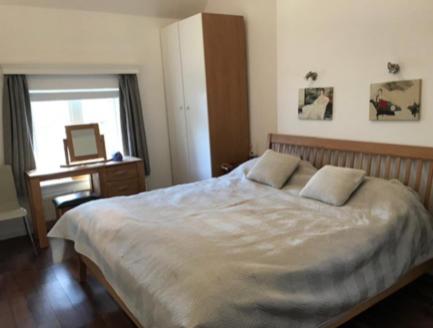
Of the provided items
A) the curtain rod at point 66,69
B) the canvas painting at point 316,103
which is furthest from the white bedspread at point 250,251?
the curtain rod at point 66,69

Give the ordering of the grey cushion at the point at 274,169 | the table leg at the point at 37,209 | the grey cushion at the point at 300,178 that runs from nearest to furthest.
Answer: the grey cushion at the point at 300,178
the grey cushion at the point at 274,169
the table leg at the point at 37,209

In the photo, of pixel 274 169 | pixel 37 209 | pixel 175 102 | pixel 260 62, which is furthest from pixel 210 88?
pixel 37 209

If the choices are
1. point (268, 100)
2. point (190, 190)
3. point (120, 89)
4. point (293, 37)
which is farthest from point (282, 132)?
point (120, 89)

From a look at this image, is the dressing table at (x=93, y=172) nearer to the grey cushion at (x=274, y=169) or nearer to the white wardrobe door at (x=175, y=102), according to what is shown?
the white wardrobe door at (x=175, y=102)

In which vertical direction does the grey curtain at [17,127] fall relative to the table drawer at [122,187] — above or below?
above

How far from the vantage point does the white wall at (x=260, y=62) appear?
3.62 meters

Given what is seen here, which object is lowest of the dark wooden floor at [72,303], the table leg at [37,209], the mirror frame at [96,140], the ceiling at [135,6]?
the dark wooden floor at [72,303]

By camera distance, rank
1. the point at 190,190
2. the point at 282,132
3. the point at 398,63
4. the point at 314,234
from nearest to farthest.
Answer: the point at 314,234 → the point at 398,63 → the point at 190,190 → the point at 282,132

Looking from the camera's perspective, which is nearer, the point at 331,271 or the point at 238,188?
the point at 331,271

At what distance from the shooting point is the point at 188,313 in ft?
4.58

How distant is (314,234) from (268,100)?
2.08 meters

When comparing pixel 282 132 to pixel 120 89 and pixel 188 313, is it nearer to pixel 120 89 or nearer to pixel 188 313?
pixel 120 89

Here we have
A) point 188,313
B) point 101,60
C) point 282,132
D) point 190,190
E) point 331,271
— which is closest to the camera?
point 188,313

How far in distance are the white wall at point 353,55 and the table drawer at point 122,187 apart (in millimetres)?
1725
